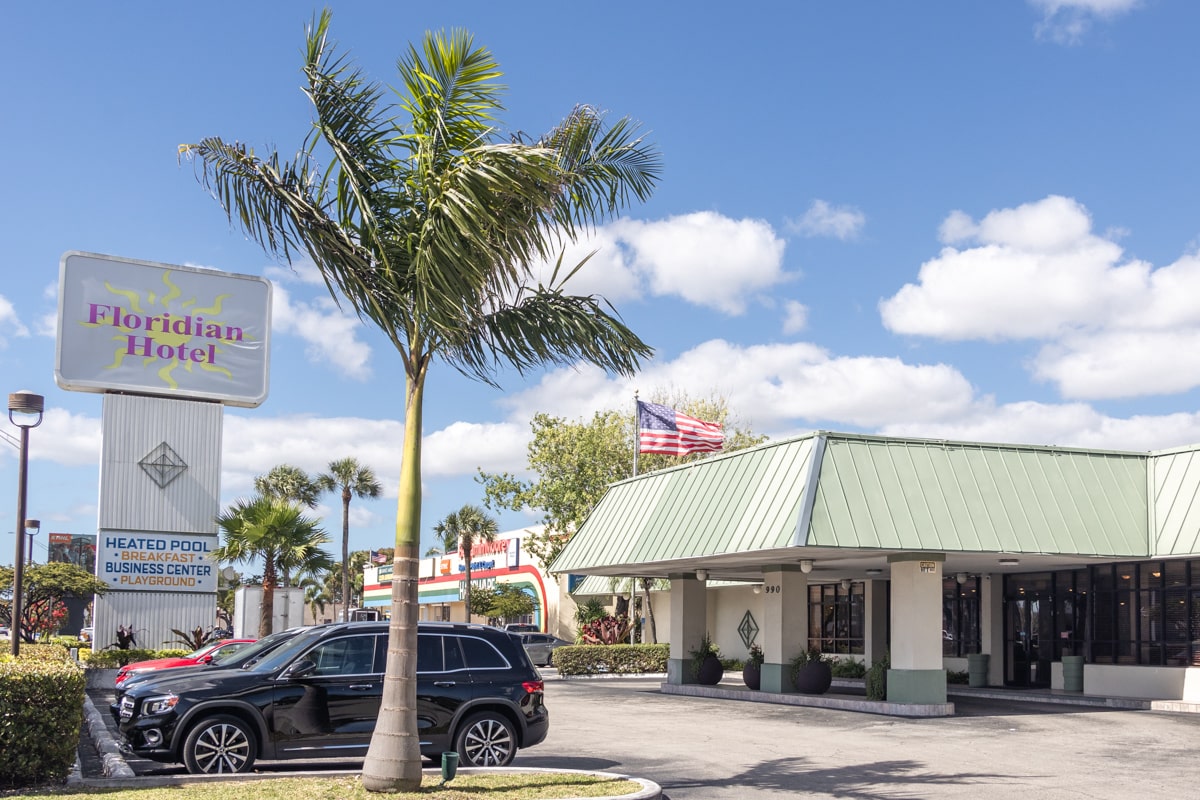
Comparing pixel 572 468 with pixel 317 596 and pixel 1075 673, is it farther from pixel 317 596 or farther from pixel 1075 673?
pixel 317 596

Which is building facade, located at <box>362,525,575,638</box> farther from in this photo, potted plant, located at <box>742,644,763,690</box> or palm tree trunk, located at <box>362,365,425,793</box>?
palm tree trunk, located at <box>362,365,425,793</box>

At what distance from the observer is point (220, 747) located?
520 inches

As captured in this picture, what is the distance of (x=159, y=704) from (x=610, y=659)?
27175 mm

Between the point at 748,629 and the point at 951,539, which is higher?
the point at 951,539

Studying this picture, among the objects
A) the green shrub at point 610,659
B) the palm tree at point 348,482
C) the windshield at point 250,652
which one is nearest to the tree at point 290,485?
the palm tree at point 348,482

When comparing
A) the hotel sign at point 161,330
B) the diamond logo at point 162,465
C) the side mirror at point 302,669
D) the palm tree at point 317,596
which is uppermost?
the hotel sign at point 161,330

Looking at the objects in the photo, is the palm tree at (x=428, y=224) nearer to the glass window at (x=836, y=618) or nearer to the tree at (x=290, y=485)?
the glass window at (x=836, y=618)

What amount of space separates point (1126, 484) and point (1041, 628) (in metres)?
6.41

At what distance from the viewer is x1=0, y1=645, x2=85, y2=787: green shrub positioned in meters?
11.2

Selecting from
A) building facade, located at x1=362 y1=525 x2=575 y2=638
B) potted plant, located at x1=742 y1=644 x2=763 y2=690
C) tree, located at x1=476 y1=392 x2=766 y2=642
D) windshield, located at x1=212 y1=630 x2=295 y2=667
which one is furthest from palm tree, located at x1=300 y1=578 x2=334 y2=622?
windshield, located at x1=212 y1=630 x2=295 y2=667

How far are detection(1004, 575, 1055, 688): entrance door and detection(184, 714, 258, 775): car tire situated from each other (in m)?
23.4

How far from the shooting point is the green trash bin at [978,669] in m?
33.1

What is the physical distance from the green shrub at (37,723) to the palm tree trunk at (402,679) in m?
2.95

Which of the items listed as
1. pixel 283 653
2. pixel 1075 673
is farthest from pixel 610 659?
pixel 283 653
